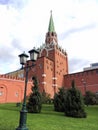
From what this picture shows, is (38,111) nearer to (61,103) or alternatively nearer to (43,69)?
(61,103)

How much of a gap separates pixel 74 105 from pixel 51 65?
129 ft

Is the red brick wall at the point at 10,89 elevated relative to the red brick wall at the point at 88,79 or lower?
lower

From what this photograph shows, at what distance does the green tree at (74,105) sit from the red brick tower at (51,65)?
32400mm

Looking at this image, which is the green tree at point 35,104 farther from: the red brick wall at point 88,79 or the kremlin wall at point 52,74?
the red brick wall at point 88,79

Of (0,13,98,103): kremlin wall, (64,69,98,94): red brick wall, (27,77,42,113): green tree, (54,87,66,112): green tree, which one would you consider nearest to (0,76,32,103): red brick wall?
(0,13,98,103): kremlin wall

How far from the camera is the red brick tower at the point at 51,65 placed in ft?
172

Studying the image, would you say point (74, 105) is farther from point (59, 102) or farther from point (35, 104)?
point (59, 102)

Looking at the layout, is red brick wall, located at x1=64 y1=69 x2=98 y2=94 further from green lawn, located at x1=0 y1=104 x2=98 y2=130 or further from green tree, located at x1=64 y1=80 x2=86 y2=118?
green lawn, located at x1=0 y1=104 x2=98 y2=130

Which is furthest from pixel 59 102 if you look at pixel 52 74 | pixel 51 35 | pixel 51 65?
pixel 51 35

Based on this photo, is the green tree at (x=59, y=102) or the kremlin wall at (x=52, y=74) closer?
the green tree at (x=59, y=102)

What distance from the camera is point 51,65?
5578 cm

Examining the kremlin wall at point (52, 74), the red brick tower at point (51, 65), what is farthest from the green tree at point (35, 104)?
the red brick tower at point (51, 65)

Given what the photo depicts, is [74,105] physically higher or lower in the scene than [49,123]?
higher

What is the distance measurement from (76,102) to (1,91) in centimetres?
2425
